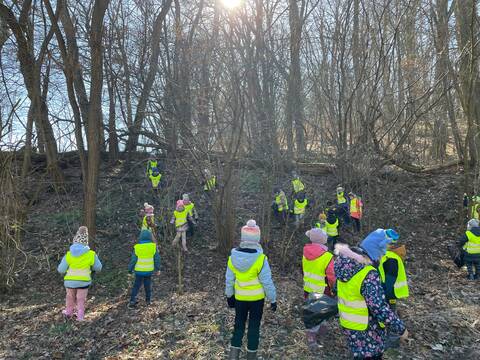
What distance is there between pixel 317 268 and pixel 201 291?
419cm

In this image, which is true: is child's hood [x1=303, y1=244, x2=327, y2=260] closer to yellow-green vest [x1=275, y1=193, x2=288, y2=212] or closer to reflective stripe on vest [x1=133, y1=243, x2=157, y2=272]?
reflective stripe on vest [x1=133, y1=243, x2=157, y2=272]

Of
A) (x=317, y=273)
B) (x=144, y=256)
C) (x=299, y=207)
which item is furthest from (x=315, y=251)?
(x=299, y=207)

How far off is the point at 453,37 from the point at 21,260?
18174mm

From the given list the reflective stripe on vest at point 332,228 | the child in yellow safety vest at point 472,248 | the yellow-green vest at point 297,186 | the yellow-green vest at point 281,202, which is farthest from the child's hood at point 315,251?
the yellow-green vest at point 297,186

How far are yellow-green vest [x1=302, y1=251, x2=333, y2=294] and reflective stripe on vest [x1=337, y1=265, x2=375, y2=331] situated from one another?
1950 mm

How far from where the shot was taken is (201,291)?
9.27 meters

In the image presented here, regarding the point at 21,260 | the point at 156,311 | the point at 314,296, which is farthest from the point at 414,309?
the point at 21,260

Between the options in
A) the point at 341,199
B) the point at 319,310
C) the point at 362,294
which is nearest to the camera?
the point at 362,294

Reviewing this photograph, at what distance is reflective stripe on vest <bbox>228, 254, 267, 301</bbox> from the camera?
190 inches

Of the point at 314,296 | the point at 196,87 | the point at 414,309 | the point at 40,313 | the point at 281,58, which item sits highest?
the point at 281,58

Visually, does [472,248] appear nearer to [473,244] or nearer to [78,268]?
[473,244]

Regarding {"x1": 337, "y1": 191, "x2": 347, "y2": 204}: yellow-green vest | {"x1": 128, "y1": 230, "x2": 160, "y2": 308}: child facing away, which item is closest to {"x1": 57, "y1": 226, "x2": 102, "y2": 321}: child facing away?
{"x1": 128, "y1": 230, "x2": 160, "y2": 308}: child facing away

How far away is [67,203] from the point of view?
15617mm

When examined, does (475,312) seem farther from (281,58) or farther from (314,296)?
Answer: (281,58)
